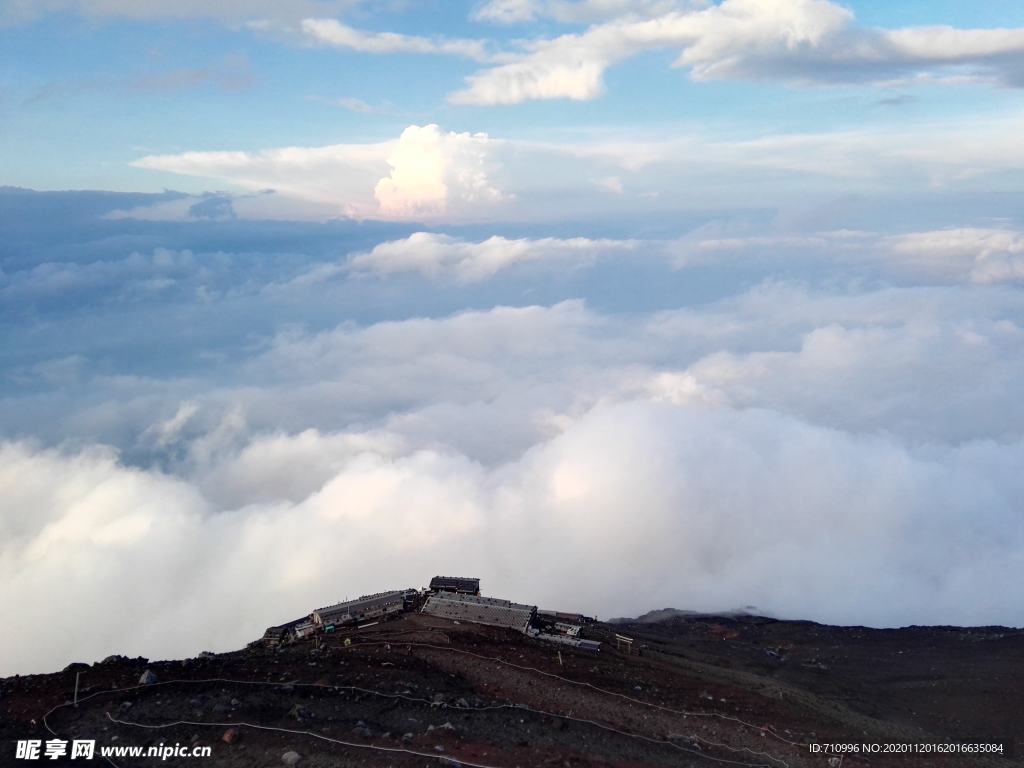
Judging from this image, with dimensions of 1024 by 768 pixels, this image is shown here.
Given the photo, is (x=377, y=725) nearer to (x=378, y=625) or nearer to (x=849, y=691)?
(x=378, y=625)

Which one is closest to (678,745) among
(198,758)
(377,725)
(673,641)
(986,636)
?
(377,725)

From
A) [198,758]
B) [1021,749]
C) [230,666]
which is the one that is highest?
[230,666]

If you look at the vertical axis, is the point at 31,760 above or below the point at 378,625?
below

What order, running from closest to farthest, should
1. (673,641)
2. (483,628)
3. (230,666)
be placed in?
(230,666)
(483,628)
(673,641)

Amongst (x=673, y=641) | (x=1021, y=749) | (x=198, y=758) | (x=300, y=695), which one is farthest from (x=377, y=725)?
(x=673, y=641)

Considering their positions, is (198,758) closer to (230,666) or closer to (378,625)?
(230,666)

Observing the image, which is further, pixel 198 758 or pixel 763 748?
pixel 763 748

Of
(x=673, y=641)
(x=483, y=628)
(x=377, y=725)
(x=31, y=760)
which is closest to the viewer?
(x=31, y=760)
